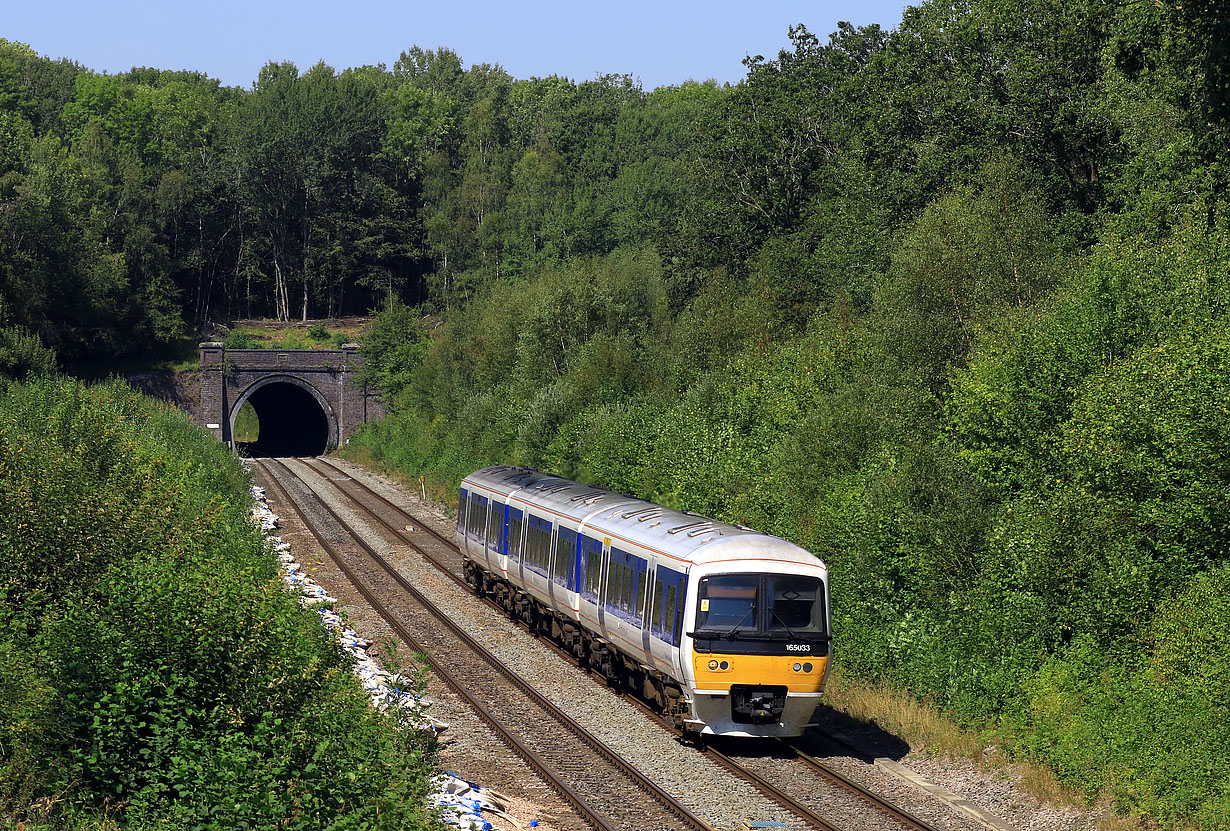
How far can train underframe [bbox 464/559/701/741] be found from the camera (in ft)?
59.7

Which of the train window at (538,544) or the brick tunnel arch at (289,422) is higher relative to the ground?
the train window at (538,544)

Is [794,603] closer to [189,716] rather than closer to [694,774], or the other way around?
[694,774]

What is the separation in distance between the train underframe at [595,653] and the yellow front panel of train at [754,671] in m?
0.59

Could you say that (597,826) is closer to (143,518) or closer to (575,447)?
(143,518)

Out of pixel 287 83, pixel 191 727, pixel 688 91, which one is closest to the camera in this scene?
pixel 191 727

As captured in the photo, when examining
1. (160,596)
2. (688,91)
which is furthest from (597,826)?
(688,91)

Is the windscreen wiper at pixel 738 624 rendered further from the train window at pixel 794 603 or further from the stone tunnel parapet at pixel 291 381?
the stone tunnel parapet at pixel 291 381

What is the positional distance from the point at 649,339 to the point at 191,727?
40.8 m

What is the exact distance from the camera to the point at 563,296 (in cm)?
5225

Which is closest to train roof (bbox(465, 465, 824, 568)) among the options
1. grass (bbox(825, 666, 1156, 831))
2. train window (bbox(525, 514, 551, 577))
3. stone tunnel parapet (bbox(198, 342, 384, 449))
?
train window (bbox(525, 514, 551, 577))

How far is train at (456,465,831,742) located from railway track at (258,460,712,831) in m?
1.51

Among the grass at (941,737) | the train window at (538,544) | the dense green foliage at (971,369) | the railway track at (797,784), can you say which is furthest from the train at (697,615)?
the dense green foliage at (971,369)

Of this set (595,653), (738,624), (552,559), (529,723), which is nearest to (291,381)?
(552,559)

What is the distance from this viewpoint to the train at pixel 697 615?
17359 mm
